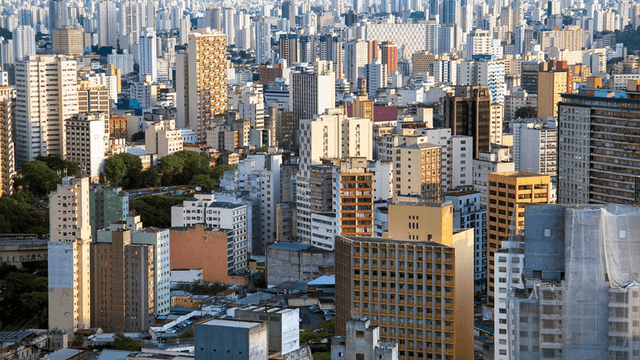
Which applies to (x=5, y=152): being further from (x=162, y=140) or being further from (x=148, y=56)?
(x=148, y=56)

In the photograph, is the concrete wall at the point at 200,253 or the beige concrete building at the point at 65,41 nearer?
the concrete wall at the point at 200,253

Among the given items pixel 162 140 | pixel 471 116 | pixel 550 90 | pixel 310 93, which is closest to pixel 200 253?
pixel 471 116

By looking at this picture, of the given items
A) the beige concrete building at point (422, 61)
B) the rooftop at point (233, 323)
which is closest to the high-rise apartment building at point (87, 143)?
the rooftop at point (233, 323)

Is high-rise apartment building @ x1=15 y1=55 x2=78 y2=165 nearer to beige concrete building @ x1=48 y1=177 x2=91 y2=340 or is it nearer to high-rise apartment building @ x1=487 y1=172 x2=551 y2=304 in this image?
beige concrete building @ x1=48 y1=177 x2=91 y2=340

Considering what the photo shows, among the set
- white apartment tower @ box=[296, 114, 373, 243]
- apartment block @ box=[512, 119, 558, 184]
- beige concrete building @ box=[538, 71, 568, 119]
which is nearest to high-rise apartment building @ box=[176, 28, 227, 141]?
beige concrete building @ box=[538, 71, 568, 119]

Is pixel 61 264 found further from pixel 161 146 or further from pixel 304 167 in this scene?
pixel 161 146

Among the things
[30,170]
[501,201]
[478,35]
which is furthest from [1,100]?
[478,35]

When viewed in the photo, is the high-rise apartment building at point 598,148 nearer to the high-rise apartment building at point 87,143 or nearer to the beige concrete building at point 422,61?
the high-rise apartment building at point 87,143
